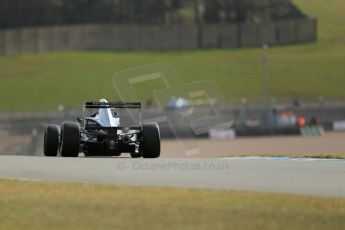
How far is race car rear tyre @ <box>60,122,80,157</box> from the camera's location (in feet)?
79.8

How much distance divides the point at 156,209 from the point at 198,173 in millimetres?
5832

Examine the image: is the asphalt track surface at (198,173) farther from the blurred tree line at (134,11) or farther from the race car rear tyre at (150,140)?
the blurred tree line at (134,11)

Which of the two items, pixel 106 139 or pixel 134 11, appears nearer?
pixel 106 139

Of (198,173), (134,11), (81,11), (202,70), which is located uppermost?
(198,173)

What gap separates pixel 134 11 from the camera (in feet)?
415

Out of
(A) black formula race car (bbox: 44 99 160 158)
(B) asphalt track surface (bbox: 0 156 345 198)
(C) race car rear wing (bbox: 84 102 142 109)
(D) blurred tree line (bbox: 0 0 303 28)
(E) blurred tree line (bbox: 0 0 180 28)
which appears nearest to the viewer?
(B) asphalt track surface (bbox: 0 156 345 198)

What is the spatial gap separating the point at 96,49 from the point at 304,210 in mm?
105681

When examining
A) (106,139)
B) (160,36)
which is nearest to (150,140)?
(106,139)

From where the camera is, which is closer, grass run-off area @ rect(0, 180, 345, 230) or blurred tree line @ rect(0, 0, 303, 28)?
grass run-off area @ rect(0, 180, 345, 230)

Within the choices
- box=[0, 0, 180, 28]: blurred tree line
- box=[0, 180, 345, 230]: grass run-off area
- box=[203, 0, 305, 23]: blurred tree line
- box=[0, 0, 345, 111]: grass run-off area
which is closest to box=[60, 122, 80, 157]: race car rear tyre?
box=[0, 180, 345, 230]: grass run-off area

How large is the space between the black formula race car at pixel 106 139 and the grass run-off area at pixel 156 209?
25.7ft

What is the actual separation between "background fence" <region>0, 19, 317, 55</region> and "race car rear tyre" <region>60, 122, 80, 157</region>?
89.9 m

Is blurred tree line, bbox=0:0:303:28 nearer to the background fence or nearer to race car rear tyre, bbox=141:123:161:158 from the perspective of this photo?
the background fence

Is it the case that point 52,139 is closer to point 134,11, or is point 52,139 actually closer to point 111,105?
point 111,105
